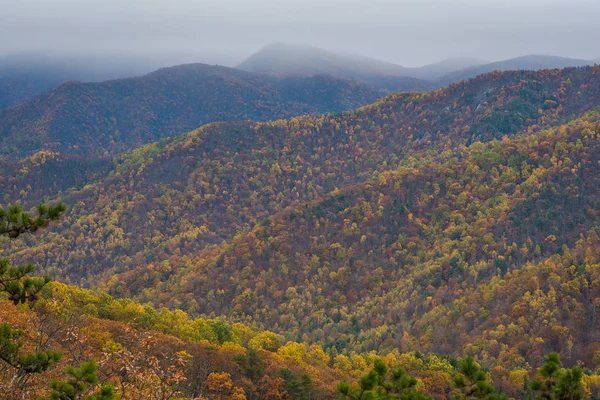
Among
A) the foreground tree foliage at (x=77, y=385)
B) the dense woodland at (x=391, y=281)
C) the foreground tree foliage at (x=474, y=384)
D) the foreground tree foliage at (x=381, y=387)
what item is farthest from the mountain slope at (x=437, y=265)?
the foreground tree foliage at (x=77, y=385)

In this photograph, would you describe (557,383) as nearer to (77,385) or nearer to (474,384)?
(474,384)

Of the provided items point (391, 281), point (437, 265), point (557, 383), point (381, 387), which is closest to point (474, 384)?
point (557, 383)

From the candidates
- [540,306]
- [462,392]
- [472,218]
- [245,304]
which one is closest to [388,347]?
[540,306]

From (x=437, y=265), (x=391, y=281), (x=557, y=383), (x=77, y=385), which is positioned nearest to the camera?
(x=77, y=385)

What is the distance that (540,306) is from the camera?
3910 inches

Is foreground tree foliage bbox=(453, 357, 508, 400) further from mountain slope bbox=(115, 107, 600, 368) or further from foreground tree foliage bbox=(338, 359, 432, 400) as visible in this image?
mountain slope bbox=(115, 107, 600, 368)

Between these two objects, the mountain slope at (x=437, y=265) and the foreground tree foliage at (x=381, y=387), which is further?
the mountain slope at (x=437, y=265)

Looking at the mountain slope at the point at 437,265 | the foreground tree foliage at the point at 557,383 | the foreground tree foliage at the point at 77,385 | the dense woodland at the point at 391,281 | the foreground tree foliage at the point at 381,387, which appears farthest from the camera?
the mountain slope at the point at 437,265

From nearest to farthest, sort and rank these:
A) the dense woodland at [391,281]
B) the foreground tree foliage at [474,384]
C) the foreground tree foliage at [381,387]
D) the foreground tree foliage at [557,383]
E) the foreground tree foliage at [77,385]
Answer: the foreground tree foliage at [77,385] < the foreground tree foliage at [381,387] < the foreground tree foliage at [557,383] < the foreground tree foliage at [474,384] < the dense woodland at [391,281]

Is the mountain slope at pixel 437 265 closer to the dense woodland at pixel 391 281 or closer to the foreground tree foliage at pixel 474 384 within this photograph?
the dense woodland at pixel 391 281

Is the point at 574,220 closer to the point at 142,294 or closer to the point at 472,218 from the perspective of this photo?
the point at 472,218

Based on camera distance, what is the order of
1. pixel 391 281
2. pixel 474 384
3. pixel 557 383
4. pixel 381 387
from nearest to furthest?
pixel 557 383
pixel 474 384
pixel 381 387
pixel 391 281

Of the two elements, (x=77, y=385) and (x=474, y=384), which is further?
(x=474, y=384)

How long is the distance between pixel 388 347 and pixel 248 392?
6122 cm
